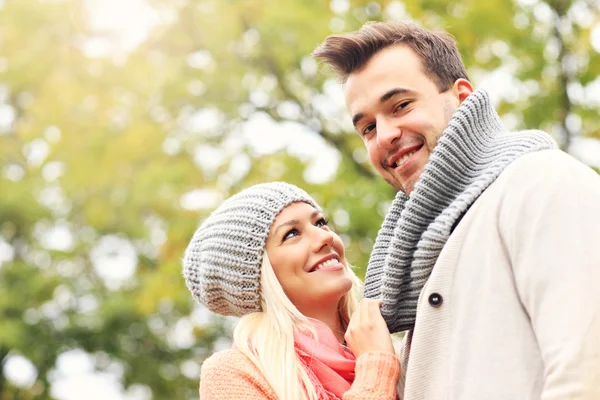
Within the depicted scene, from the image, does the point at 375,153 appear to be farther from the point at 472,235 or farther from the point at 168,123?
the point at 168,123

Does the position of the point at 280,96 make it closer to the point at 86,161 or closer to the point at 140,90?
the point at 140,90

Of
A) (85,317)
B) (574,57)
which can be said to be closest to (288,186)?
(574,57)

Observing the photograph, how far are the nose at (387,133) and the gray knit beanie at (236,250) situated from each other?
0.66 meters

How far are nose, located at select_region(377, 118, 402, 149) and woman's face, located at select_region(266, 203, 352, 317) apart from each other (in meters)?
0.62

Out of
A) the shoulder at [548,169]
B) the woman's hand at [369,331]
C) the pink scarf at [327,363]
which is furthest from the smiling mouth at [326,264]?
the shoulder at [548,169]

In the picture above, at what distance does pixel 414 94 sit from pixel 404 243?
520 mm

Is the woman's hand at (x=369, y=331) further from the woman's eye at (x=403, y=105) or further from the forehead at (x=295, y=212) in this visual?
the woman's eye at (x=403, y=105)

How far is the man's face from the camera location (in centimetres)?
267

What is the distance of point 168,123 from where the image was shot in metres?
8.79

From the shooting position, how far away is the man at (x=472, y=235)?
2.01m

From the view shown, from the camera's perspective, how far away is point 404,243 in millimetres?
2479

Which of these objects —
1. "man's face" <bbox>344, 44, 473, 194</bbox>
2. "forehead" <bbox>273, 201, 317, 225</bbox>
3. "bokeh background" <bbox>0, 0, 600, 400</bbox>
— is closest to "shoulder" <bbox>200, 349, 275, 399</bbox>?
"forehead" <bbox>273, 201, 317, 225</bbox>

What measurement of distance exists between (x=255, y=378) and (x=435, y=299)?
882 millimetres

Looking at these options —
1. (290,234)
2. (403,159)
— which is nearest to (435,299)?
(403,159)
